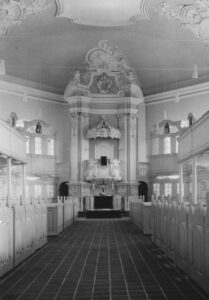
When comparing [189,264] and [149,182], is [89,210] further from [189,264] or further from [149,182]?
[189,264]

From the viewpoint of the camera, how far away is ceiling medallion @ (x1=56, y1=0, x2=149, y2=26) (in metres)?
18.6

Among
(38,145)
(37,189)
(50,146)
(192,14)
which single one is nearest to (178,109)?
(192,14)

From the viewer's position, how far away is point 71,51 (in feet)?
77.3

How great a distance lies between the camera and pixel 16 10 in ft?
58.6

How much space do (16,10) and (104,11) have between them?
407 centimetres

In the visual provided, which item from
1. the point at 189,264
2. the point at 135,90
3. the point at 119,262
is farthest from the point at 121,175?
the point at 189,264

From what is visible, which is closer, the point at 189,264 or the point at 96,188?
the point at 189,264

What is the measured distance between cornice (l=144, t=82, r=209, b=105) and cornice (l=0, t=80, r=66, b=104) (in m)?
5.08

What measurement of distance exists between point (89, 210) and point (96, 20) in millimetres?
9199

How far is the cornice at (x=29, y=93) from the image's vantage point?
898 inches

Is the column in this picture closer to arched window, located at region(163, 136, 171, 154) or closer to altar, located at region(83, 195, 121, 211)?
altar, located at region(83, 195, 121, 211)

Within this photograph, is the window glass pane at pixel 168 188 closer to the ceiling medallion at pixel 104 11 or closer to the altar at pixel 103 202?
the altar at pixel 103 202

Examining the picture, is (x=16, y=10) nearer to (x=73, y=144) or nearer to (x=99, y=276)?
(x=73, y=144)

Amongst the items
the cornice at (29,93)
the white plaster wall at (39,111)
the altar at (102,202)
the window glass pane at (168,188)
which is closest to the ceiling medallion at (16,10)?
the cornice at (29,93)
